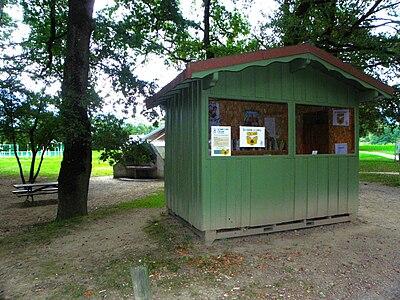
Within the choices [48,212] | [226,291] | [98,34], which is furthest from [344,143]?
[48,212]

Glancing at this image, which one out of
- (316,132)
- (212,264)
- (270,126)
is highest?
(270,126)

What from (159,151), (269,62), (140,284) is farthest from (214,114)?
(159,151)

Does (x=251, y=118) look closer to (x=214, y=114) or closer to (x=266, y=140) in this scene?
(x=266, y=140)

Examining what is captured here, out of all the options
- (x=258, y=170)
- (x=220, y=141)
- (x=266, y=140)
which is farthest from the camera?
(x=266, y=140)

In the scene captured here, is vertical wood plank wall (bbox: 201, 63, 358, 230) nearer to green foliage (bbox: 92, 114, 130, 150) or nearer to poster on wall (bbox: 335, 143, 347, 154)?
poster on wall (bbox: 335, 143, 347, 154)

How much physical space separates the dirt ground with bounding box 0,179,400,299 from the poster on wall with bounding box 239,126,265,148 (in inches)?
62.2

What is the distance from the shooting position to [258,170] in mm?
5289

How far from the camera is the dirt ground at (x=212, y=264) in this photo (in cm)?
355

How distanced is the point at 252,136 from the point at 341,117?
6.94ft

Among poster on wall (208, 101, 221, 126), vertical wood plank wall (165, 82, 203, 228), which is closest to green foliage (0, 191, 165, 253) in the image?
vertical wood plank wall (165, 82, 203, 228)

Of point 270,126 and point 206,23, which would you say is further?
point 206,23

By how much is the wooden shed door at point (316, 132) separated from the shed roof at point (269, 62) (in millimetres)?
927

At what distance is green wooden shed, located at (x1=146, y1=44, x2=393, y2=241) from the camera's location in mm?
4938

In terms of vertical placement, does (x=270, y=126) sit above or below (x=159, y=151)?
above
